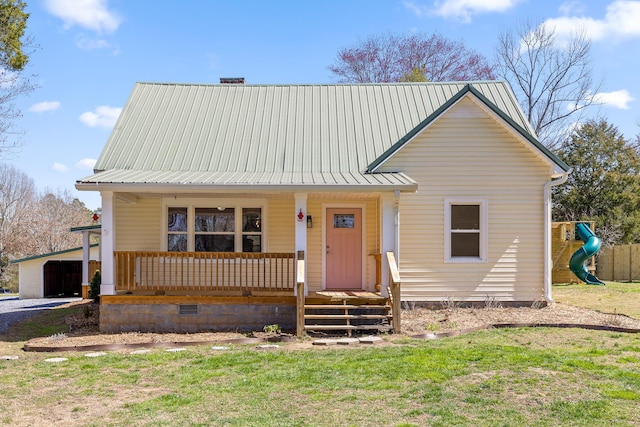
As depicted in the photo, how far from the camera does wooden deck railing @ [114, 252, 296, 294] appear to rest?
12414 mm

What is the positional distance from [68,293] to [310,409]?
78.0 ft

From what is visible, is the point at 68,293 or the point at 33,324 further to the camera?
the point at 68,293

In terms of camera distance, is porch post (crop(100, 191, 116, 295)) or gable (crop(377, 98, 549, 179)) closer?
porch post (crop(100, 191, 116, 295))

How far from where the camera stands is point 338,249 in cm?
1475

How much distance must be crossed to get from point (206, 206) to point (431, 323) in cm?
595

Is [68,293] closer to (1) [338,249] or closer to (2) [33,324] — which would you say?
(2) [33,324]

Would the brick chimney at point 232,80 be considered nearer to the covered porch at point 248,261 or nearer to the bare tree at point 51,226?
the covered porch at point 248,261

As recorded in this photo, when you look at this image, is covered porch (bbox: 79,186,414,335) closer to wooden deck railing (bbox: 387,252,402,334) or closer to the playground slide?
wooden deck railing (bbox: 387,252,402,334)

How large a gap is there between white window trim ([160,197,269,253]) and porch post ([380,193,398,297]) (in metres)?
3.22

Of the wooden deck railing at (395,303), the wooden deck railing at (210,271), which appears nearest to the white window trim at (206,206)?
the wooden deck railing at (210,271)

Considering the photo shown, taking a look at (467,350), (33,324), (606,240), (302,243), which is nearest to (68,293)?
(33,324)

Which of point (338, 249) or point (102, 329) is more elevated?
point (338, 249)

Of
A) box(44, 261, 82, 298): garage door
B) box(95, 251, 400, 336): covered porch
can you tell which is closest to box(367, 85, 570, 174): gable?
box(95, 251, 400, 336): covered porch

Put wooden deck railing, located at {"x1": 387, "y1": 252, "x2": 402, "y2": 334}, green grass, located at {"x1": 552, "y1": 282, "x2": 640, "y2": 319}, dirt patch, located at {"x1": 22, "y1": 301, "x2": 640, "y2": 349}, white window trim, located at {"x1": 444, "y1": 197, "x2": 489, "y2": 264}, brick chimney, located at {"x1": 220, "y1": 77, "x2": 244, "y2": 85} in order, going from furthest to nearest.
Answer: brick chimney, located at {"x1": 220, "y1": 77, "x2": 244, "y2": 85}
green grass, located at {"x1": 552, "y1": 282, "x2": 640, "y2": 319}
white window trim, located at {"x1": 444, "y1": 197, "x2": 489, "y2": 264}
wooden deck railing, located at {"x1": 387, "y1": 252, "x2": 402, "y2": 334}
dirt patch, located at {"x1": 22, "y1": 301, "x2": 640, "y2": 349}
